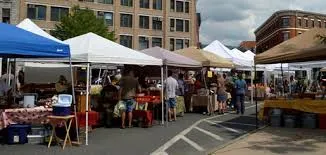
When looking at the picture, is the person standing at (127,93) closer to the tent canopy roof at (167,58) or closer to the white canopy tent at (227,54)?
the tent canopy roof at (167,58)

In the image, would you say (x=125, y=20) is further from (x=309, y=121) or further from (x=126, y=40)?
(x=309, y=121)

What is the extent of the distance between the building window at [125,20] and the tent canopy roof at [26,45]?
2255 inches

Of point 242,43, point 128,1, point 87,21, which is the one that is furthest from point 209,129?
point 242,43

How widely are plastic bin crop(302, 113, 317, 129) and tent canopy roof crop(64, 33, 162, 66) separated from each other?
5.17 meters

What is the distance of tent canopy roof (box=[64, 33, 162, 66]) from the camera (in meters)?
12.0

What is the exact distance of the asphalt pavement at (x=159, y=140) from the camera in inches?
404

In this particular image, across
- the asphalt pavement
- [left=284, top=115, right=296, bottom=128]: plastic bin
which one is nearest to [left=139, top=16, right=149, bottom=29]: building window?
the asphalt pavement

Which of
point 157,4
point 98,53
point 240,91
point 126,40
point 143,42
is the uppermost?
point 157,4

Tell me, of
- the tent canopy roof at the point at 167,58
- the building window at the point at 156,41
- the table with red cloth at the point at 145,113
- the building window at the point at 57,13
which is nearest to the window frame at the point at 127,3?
the building window at the point at 156,41

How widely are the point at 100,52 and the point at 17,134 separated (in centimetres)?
300

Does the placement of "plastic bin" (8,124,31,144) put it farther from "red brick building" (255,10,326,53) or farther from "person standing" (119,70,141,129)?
"red brick building" (255,10,326,53)

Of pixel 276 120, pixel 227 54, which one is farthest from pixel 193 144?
pixel 227 54

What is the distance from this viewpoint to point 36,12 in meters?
61.9

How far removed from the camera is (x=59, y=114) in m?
10.9
